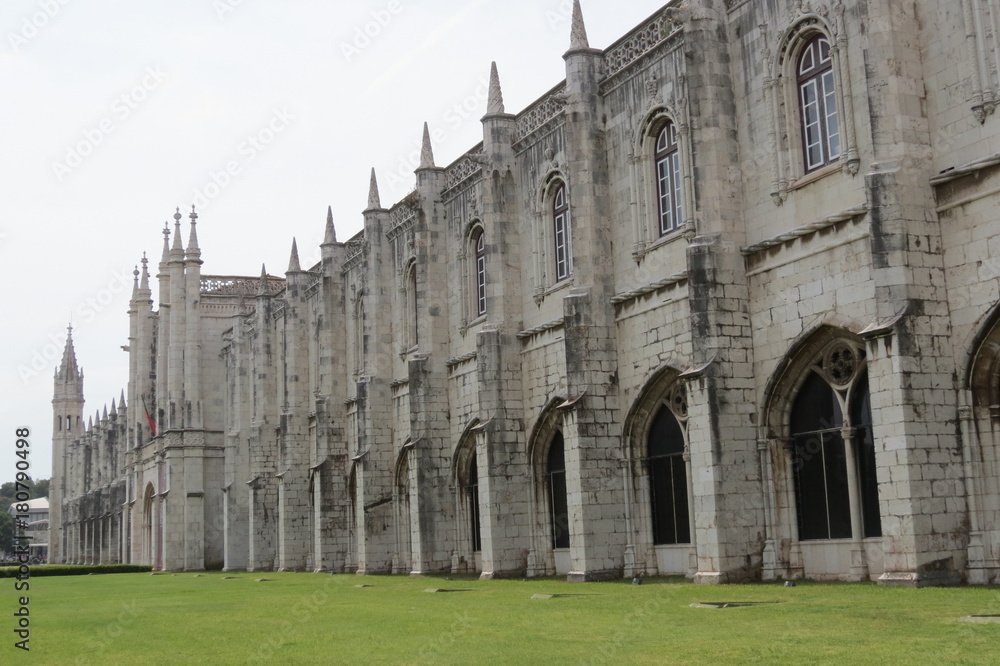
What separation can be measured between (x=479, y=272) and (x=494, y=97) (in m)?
4.87

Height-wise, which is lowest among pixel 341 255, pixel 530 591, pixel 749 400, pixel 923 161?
pixel 530 591

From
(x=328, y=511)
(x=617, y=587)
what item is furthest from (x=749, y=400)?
(x=328, y=511)

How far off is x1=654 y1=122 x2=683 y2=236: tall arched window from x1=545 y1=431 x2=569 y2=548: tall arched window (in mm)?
6376

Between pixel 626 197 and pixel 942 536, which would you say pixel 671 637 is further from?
pixel 626 197

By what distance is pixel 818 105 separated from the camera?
19.8 metres

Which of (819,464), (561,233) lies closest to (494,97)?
(561,233)

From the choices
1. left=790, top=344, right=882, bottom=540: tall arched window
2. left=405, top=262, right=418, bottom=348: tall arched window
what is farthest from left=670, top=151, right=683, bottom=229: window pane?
left=405, top=262, right=418, bottom=348: tall arched window

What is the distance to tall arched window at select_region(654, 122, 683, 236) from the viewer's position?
23.4m

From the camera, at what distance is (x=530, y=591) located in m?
21.8

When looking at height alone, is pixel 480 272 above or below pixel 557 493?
above

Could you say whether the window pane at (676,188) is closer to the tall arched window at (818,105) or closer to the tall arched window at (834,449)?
the tall arched window at (818,105)

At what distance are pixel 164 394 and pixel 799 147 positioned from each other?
46692 millimetres

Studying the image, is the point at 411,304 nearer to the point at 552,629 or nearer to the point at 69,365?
the point at 552,629

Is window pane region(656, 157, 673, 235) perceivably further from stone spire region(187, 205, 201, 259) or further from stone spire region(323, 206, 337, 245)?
stone spire region(187, 205, 201, 259)
